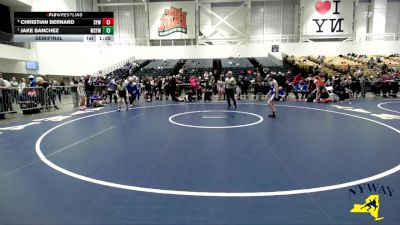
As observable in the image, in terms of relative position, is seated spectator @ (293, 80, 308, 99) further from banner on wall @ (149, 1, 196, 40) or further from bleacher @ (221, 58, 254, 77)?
banner on wall @ (149, 1, 196, 40)

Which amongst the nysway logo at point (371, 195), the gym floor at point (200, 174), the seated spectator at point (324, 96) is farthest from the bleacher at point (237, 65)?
the nysway logo at point (371, 195)

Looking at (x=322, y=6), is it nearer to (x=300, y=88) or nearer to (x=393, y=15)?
(x=393, y=15)

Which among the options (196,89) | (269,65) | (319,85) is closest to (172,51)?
(269,65)

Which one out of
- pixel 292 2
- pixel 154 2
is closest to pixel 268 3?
pixel 292 2

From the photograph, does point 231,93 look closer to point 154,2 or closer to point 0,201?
point 0,201

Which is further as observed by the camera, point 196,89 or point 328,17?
point 328,17

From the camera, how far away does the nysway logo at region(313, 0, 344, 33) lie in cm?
3309

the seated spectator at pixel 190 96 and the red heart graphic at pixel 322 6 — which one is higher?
the red heart graphic at pixel 322 6

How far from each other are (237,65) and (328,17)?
13850 mm

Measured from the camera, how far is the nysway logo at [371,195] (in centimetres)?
346

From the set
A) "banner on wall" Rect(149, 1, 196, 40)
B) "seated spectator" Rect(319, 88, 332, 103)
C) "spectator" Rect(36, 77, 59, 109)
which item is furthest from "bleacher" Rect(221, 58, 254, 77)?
"spectator" Rect(36, 77, 59, 109)
